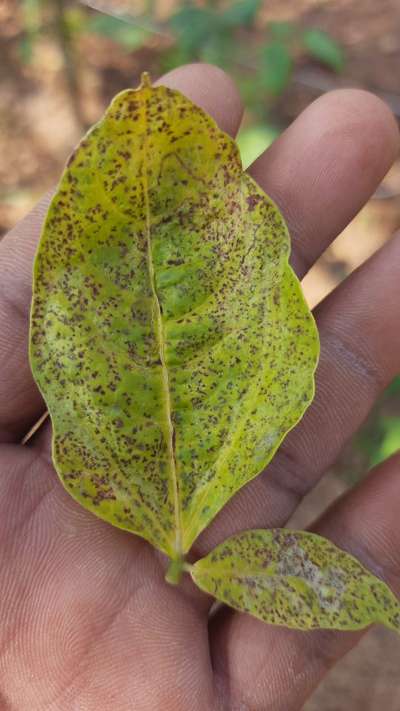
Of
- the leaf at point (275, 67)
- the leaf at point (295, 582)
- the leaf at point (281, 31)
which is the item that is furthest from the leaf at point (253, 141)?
the leaf at point (295, 582)

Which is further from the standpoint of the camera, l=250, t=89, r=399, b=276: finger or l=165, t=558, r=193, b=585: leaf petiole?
l=250, t=89, r=399, b=276: finger

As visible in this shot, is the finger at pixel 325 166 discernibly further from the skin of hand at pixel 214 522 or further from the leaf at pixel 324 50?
the leaf at pixel 324 50

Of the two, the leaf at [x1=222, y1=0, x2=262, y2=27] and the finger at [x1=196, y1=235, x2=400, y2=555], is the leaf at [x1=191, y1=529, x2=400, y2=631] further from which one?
the leaf at [x1=222, y1=0, x2=262, y2=27]

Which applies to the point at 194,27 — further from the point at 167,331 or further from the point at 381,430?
the point at 167,331

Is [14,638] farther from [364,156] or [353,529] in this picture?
[364,156]

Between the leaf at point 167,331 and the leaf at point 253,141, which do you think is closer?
the leaf at point 167,331

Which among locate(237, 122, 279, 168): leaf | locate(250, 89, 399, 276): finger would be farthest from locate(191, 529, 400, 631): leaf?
locate(237, 122, 279, 168): leaf

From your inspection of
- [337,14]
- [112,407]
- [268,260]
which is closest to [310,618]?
[112,407]
